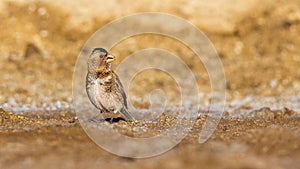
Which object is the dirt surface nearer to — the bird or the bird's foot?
the bird's foot

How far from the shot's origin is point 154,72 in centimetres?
1661

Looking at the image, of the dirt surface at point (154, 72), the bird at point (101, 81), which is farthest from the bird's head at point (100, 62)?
the dirt surface at point (154, 72)

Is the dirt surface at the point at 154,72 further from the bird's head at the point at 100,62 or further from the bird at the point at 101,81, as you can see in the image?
the bird's head at the point at 100,62

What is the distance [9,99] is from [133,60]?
4.07 metres

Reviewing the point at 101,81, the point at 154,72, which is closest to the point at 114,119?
the point at 101,81

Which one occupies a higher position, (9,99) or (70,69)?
(70,69)

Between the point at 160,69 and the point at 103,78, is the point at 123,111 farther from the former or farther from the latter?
the point at 160,69

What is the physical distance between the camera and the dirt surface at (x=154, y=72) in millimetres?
10000

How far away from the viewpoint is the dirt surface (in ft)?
32.8

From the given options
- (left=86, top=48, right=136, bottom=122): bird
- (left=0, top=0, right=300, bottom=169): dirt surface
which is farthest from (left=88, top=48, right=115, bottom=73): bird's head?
(left=0, top=0, right=300, bottom=169): dirt surface

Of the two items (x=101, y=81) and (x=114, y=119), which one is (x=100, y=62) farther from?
(x=114, y=119)

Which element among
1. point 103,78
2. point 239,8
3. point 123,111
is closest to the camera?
point 103,78

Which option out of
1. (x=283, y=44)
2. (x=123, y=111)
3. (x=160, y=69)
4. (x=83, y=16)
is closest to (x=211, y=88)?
(x=160, y=69)

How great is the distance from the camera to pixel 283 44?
17812 mm
